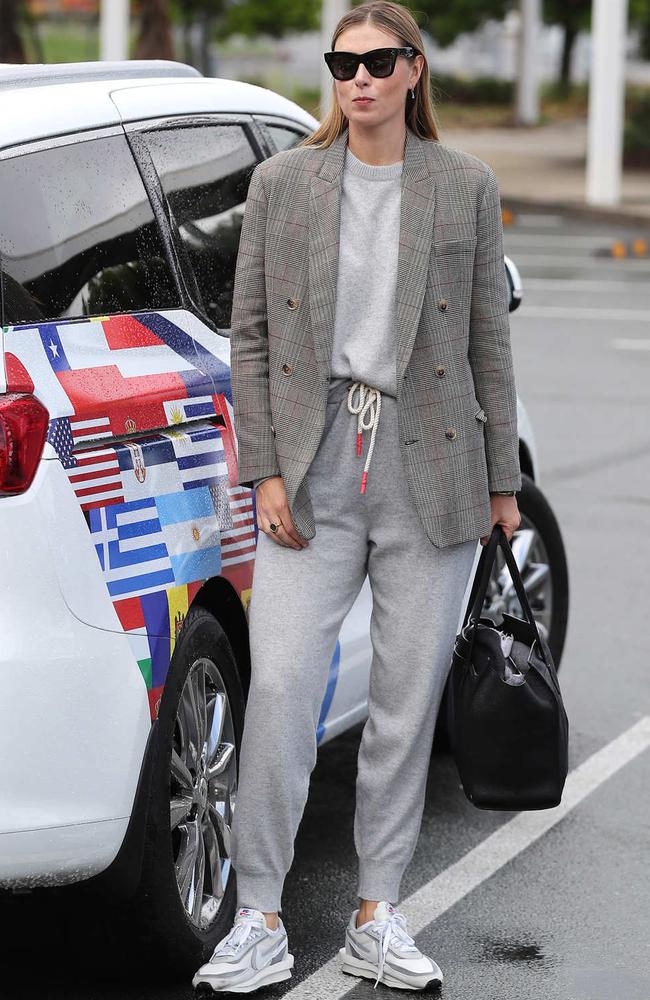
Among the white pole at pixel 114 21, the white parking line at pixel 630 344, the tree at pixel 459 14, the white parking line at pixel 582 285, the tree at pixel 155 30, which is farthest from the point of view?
the tree at pixel 459 14

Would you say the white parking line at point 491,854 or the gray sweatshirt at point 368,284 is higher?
the gray sweatshirt at point 368,284

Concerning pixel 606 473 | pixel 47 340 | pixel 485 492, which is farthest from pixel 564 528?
pixel 47 340

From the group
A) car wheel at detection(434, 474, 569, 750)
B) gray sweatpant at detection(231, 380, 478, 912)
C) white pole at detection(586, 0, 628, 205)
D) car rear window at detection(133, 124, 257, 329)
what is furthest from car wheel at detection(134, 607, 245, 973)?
white pole at detection(586, 0, 628, 205)

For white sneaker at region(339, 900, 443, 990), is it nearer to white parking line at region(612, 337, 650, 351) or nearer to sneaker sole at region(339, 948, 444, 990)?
sneaker sole at region(339, 948, 444, 990)

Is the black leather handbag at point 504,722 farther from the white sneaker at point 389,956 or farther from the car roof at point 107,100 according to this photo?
the car roof at point 107,100

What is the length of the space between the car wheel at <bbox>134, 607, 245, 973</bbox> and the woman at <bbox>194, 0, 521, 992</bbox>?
0.33 feet

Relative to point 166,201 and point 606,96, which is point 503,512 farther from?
point 606,96

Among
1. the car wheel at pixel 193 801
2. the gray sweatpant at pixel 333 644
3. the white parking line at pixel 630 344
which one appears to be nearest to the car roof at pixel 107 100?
the gray sweatpant at pixel 333 644

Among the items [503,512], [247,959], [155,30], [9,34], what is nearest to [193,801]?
[247,959]

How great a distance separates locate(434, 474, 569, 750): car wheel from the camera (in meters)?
5.08

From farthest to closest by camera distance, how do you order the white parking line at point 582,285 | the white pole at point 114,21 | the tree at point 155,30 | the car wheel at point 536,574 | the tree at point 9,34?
the tree at point 9,34, the tree at point 155,30, the white pole at point 114,21, the white parking line at point 582,285, the car wheel at point 536,574

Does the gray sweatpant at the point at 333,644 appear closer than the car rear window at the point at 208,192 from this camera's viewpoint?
Yes

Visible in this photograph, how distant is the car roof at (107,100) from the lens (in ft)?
10.8

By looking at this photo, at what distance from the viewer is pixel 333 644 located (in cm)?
362
